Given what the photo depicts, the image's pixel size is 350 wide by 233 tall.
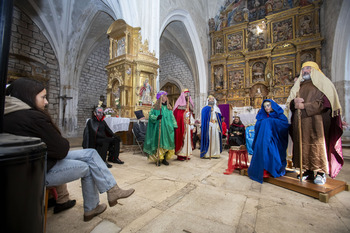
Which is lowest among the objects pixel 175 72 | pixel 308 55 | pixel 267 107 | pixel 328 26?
pixel 267 107

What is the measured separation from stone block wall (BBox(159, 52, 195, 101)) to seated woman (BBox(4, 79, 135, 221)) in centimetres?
1332

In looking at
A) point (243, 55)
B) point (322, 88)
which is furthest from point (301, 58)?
point (322, 88)

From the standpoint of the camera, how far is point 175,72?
15586 mm

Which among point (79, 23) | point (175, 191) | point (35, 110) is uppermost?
point (79, 23)

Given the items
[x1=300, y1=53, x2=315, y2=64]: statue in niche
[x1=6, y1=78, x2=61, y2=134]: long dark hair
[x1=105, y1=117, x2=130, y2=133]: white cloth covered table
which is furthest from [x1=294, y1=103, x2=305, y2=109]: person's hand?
[x1=300, y1=53, x2=315, y2=64]: statue in niche

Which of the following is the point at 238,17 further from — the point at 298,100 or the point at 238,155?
the point at 238,155

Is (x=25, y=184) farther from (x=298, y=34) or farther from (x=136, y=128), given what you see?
(x=298, y=34)

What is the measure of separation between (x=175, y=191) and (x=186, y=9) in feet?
37.8

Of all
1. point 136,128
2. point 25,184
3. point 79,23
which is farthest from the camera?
point 79,23

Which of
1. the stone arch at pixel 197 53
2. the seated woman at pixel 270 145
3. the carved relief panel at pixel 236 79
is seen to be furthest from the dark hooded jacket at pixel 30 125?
the carved relief panel at pixel 236 79

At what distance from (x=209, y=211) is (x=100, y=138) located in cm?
293

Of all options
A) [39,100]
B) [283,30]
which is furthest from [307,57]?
[39,100]

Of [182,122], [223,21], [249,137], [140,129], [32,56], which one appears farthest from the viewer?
[223,21]

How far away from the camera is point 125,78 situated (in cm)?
675
